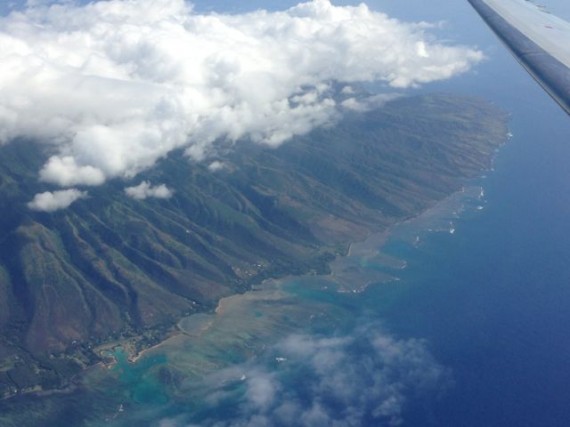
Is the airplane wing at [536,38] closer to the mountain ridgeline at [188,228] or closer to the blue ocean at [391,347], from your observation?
the blue ocean at [391,347]

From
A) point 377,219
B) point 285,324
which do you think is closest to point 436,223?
point 377,219

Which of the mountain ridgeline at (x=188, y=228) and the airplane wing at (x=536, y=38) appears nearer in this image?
the airplane wing at (x=536, y=38)

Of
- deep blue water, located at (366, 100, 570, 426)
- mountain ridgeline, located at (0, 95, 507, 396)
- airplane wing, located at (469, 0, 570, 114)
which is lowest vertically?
mountain ridgeline, located at (0, 95, 507, 396)

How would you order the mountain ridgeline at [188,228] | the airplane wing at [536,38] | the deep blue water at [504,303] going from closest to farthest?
the airplane wing at [536,38]
the deep blue water at [504,303]
the mountain ridgeline at [188,228]

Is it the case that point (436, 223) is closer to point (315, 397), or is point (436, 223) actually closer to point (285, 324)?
point (285, 324)

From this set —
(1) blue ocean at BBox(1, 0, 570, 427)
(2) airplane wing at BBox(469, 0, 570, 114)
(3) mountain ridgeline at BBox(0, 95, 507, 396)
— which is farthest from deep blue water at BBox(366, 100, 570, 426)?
(2) airplane wing at BBox(469, 0, 570, 114)

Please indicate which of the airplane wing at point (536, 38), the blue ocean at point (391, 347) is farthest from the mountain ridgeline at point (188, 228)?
the airplane wing at point (536, 38)

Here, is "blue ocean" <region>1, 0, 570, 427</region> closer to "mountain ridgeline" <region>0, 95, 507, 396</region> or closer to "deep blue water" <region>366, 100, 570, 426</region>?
"deep blue water" <region>366, 100, 570, 426</region>

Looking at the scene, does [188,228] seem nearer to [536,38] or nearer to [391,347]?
[391,347]
